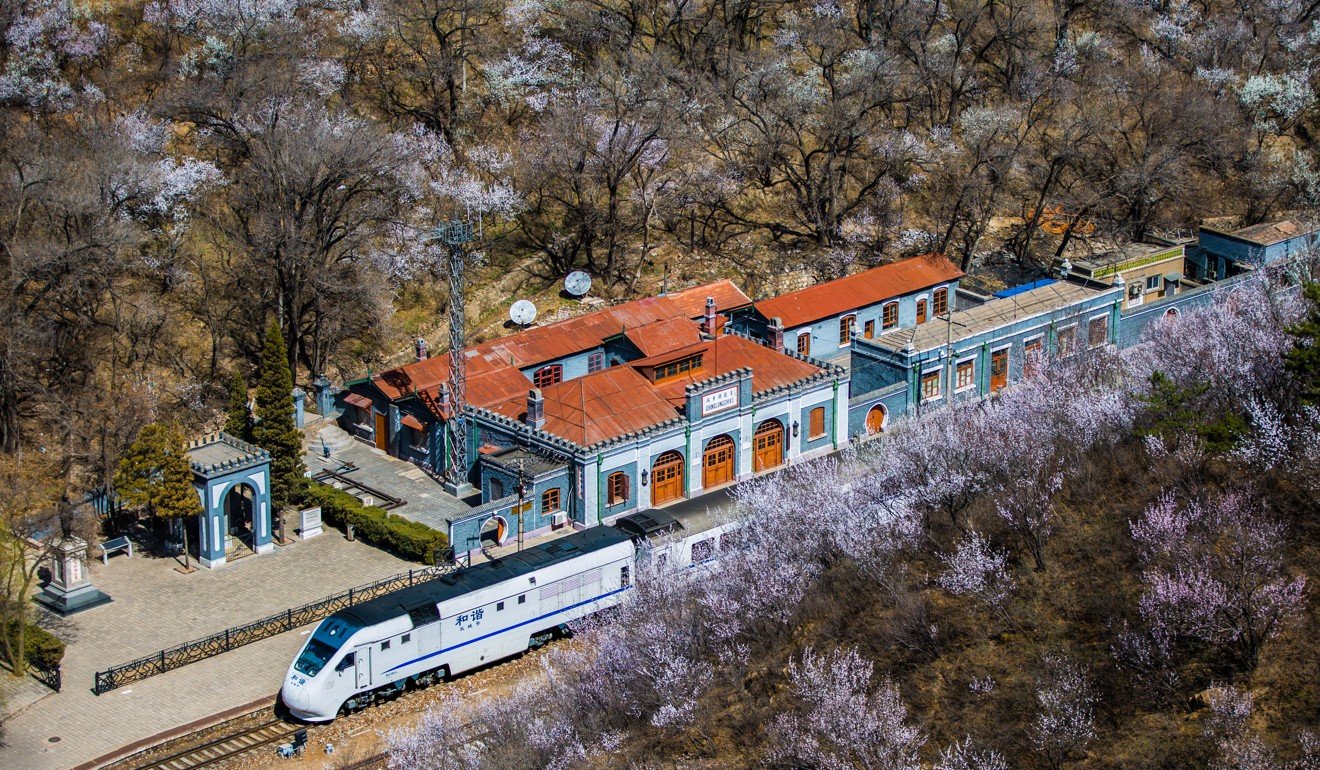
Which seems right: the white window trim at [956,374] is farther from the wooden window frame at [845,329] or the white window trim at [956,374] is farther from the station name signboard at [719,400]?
the station name signboard at [719,400]

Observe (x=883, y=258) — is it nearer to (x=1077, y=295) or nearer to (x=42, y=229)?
(x=1077, y=295)

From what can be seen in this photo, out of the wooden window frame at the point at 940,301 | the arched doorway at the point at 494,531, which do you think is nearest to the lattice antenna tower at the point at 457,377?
the arched doorway at the point at 494,531

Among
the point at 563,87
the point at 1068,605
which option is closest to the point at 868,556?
the point at 1068,605

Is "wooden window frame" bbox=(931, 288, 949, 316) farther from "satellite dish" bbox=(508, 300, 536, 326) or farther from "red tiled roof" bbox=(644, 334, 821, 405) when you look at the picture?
"satellite dish" bbox=(508, 300, 536, 326)

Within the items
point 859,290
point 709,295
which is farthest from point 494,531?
point 859,290

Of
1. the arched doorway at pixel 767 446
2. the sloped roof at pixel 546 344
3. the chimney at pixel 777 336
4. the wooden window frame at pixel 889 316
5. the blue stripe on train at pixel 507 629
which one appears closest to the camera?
the blue stripe on train at pixel 507 629

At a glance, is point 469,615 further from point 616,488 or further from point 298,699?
point 616,488
